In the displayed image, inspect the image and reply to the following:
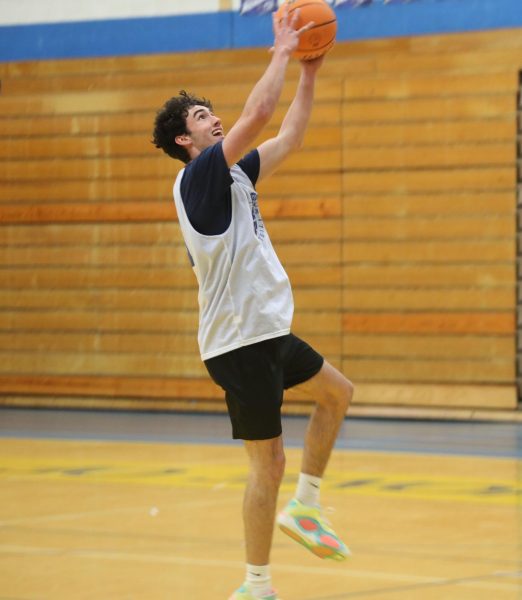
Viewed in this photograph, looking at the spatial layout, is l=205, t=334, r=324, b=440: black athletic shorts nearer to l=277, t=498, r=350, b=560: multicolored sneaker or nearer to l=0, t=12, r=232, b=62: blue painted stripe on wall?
l=277, t=498, r=350, b=560: multicolored sneaker

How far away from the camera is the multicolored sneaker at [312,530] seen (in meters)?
4.56

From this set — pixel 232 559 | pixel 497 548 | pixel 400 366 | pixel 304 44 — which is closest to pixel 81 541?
pixel 232 559

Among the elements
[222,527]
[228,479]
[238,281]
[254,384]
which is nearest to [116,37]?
[228,479]

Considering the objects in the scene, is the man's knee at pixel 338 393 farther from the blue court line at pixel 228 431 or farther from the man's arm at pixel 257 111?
the blue court line at pixel 228 431

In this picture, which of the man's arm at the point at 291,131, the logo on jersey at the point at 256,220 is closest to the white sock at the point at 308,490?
the logo on jersey at the point at 256,220

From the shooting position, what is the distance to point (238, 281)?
4422mm

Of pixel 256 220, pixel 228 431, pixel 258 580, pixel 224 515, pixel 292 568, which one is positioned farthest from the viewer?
pixel 228 431

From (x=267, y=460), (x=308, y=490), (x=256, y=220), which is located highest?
(x=256, y=220)

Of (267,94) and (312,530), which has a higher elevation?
(267,94)

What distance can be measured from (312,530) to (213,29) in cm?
782

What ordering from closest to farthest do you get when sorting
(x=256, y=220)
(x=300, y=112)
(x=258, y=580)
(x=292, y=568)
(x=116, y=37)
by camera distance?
(x=258, y=580)
(x=256, y=220)
(x=300, y=112)
(x=292, y=568)
(x=116, y=37)

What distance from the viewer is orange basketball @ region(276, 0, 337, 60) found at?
4734mm

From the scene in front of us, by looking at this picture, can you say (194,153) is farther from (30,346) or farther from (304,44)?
(30,346)

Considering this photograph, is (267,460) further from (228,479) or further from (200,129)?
(228,479)
